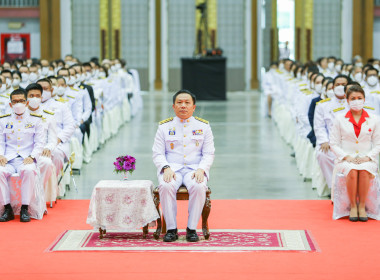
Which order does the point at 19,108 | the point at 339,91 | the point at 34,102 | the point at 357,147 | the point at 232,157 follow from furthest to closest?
the point at 232,157 → the point at 339,91 → the point at 34,102 → the point at 19,108 → the point at 357,147

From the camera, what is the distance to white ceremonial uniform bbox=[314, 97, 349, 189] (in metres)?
11.1

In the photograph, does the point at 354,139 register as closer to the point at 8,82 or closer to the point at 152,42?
the point at 8,82

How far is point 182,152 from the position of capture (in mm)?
8797

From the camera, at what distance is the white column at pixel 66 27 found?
101ft

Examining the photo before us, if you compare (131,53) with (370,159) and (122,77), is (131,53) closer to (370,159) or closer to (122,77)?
(122,77)

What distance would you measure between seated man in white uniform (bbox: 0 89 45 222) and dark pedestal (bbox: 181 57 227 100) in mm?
16314

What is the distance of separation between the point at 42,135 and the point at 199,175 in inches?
99.8

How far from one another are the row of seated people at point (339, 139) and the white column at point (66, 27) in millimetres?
15876

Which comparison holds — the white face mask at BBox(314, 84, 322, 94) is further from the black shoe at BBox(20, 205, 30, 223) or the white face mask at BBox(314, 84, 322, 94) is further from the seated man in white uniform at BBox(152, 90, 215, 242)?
the black shoe at BBox(20, 205, 30, 223)

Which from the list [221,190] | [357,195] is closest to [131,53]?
[221,190]

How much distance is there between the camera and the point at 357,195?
962 centimetres

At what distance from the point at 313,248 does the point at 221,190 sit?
3.86 m

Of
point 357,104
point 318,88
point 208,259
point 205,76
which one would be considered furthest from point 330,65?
point 208,259

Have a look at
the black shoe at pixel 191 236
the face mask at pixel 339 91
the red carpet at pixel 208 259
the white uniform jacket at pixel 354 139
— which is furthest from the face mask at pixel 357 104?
the black shoe at pixel 191 236
